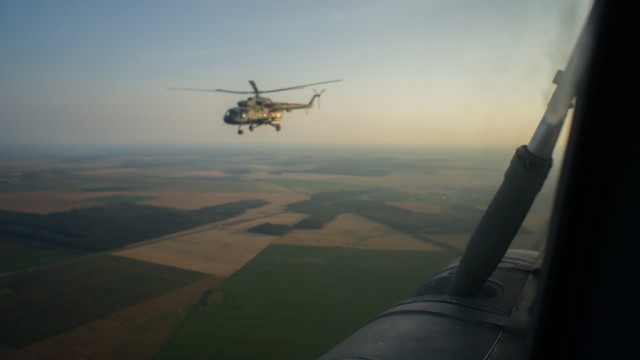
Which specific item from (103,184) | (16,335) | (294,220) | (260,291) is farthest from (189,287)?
(103,184)

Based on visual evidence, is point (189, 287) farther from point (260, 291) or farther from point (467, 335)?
point (467, 335)

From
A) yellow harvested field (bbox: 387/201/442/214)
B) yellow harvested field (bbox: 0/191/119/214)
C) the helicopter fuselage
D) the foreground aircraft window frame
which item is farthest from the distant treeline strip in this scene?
the foreground aircraft window frame

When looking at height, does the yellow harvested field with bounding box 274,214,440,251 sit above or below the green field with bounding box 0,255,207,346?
above

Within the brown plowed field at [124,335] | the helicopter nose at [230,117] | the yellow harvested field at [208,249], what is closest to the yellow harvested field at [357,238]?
the yellow harvested field at [208,249]

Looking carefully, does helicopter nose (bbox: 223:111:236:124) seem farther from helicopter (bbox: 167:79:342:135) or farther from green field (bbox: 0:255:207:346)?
green field (bbox: 0:255:207:346)

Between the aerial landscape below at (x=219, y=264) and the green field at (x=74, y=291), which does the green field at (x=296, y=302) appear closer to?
the aerial landscape below at (x=219, y=264)

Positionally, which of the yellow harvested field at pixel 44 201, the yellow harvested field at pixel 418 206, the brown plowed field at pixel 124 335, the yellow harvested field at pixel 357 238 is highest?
the yellow harvested field at pixel 44 201

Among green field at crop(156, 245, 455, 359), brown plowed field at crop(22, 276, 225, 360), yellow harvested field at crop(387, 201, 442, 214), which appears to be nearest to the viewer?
brown plowed field at crop(22, 276, 225, 360)
